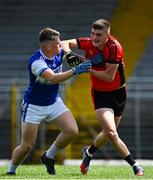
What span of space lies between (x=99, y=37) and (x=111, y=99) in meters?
0.81

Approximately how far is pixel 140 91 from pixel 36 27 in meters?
4.02

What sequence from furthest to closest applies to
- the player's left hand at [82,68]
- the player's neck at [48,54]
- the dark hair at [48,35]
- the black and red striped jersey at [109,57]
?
1. the black and red striped jersey at [109,57]
2. the player's neck at [48,54]
3. the dark hair at [48,35]
4. the player's left hand at [82,68]

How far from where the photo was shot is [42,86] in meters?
9.72

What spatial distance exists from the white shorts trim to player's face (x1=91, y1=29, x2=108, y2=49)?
0.84 m

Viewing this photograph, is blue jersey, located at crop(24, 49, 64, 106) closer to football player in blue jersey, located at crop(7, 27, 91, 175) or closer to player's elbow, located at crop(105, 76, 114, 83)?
football player in blue jersey, located at crop(7, 27, 91, 175)

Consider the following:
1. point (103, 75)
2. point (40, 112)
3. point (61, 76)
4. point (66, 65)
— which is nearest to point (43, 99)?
point (40, 112)

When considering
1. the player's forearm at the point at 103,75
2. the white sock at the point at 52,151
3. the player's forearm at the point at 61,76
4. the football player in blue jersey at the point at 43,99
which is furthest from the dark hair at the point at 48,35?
the white sock at the point at 52,151

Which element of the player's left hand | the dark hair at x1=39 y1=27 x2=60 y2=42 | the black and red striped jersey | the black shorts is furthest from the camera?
the black shorts

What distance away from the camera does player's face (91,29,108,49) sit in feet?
31.6

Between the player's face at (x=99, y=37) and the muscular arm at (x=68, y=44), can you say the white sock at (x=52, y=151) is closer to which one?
the muscular arm at (x=68, y=44)

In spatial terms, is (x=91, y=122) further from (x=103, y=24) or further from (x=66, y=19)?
(x=103, y=24)

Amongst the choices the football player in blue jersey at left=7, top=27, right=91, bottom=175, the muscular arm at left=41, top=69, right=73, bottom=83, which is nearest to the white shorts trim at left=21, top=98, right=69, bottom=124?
the football player in blue jersey at left=7, top=27, right=91, bottom=175

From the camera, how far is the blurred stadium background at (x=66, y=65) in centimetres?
1755

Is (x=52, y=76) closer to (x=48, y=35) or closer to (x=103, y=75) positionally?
(x=48, y=35)
